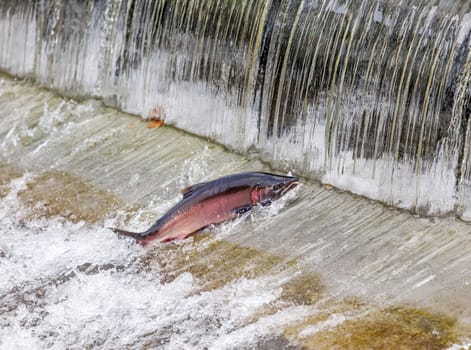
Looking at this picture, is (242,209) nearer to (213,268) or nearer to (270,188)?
(270,188)

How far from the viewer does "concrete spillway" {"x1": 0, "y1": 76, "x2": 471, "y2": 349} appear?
16.0 ft

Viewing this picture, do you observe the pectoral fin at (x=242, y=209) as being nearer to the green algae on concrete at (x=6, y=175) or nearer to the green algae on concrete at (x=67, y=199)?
the green algae on concrete at (x=67, y=199)

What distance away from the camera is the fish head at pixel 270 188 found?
19.9 ft

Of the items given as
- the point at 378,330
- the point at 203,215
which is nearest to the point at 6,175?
the point at 203,215

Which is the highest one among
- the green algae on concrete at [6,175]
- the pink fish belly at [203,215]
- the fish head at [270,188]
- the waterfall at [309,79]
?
the waterfall at [309,79]

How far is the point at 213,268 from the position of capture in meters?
5.61

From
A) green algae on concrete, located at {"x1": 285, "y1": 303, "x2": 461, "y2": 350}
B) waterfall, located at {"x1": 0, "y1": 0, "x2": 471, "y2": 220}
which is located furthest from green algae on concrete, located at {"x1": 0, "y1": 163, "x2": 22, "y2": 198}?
green algae on concrete, located at {"x1": 285, "y1": 303, "x2": 461, "y2": 350}

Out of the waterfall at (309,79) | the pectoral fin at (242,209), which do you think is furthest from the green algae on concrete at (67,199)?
the waterfall at (309,79)

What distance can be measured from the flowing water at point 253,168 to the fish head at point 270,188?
88 mm

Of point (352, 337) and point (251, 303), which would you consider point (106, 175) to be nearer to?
point (251, 303)

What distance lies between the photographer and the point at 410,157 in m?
6.11

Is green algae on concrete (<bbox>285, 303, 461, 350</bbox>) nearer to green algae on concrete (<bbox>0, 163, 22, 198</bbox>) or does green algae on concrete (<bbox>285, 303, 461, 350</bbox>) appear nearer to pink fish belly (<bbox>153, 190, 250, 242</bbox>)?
pink fish belly (<bbox>153, 190, 250, 242</bbox>)

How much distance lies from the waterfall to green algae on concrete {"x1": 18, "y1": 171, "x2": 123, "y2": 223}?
44.4 inches

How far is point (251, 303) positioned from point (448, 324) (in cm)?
106
